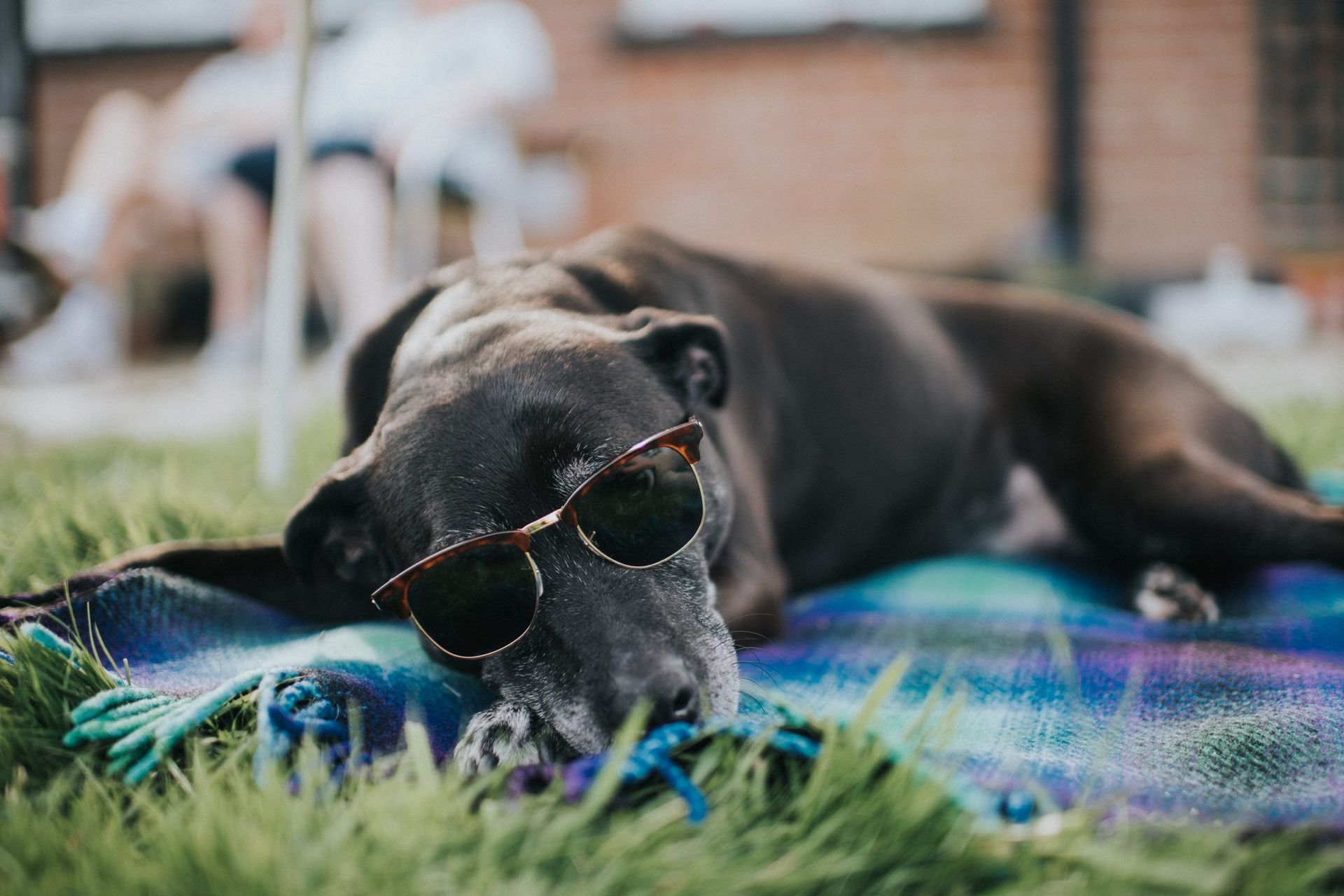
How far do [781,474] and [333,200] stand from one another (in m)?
4.18

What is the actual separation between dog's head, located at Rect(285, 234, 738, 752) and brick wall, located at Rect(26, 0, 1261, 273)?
23.0ft

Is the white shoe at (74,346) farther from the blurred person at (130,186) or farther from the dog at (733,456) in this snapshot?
the dog at (733,456)

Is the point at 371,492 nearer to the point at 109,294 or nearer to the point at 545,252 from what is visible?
the point at 545,252

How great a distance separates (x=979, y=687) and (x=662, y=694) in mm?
665

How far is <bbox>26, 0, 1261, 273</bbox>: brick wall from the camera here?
28.2 ft

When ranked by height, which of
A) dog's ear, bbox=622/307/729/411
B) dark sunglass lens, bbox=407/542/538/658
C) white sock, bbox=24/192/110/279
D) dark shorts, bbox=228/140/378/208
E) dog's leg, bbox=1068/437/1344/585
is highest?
→ dark shorts, bbox=228/140/378/208

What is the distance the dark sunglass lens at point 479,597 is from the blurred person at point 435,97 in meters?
4.93

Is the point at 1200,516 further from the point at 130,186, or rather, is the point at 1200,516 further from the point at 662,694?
the point at 130,186

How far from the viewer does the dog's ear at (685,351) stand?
1.95m

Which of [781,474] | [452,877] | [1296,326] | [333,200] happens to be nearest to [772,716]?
[452,877]

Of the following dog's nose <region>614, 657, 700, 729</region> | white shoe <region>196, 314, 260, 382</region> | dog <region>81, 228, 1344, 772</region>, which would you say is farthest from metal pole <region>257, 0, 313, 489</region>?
white shoe <region>196, 314, 260, 382</region>

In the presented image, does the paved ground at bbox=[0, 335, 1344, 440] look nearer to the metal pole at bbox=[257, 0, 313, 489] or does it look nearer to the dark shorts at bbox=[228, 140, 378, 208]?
the dark shorts at bbox=[228, 140, 378, 208]

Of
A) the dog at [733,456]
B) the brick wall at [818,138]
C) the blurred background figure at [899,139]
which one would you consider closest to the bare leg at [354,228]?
the blurred background figure at [899,139]

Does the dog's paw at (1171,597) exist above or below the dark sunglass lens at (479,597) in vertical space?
below
